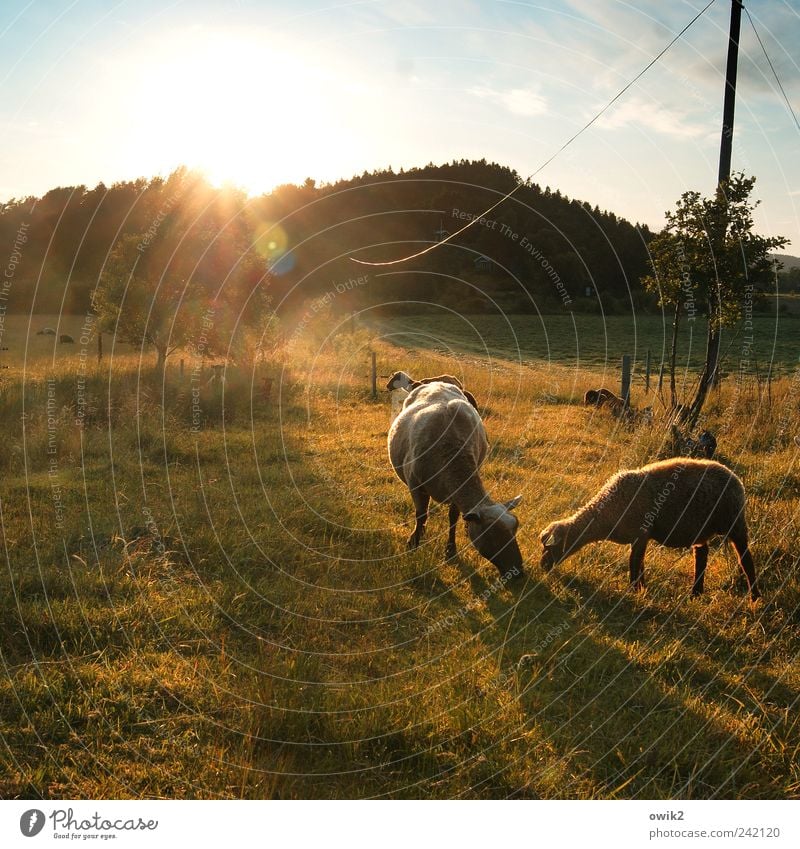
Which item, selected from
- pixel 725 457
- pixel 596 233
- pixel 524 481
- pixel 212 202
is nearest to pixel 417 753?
pixel 524 481

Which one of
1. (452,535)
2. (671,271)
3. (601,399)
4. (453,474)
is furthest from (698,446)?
(601,399)

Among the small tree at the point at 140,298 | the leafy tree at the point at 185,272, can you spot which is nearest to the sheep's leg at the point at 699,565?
the leafy tree at the point at 185,272

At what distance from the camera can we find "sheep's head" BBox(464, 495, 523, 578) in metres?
7.24

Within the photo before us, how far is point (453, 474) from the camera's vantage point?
811 centimetres

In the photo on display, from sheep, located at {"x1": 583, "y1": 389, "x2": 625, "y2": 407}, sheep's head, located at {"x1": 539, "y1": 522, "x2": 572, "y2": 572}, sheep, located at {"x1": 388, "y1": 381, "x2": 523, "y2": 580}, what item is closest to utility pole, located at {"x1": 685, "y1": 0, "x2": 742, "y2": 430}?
sheep, located at {"x1": 583, "y1": 389, "x2": 625, "y2": 407}

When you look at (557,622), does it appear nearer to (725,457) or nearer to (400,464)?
(400,464)

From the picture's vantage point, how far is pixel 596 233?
131ft

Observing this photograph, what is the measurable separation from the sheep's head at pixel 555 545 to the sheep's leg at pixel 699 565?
1437 mm

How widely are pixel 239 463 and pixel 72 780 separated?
8539 mm

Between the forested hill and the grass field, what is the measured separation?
11.5 m

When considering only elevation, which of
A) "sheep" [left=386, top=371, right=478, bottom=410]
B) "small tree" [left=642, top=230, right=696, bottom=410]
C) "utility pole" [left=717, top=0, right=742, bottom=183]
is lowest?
"sheep" [left=386, top=371, right=478, bottom=410]

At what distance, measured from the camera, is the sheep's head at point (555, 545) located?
7.51m

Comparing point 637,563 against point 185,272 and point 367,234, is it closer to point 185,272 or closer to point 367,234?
point 185,272

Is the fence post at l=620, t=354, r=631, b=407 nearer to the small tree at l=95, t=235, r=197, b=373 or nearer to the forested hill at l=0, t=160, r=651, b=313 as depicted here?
the forested hill at l=0, t=160, r=651, b=313
